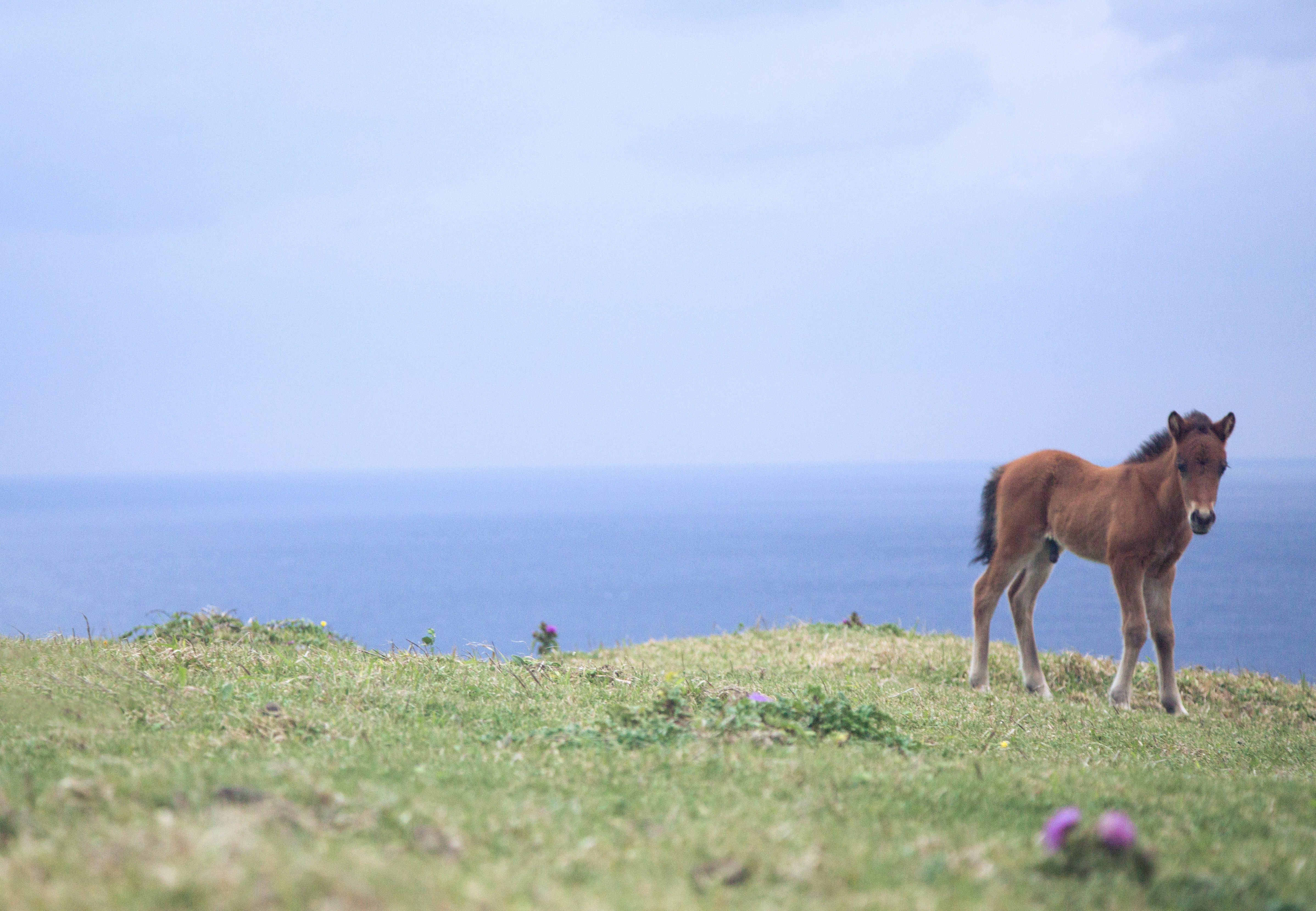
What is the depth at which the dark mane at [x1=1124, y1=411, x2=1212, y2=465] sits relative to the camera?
11.2m

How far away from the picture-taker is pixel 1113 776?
628 centimetres

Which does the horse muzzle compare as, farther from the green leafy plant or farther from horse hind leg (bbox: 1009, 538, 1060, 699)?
the green leafy plant

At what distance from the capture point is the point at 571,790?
16.2ft

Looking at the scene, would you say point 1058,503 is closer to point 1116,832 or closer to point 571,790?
point 1116,832

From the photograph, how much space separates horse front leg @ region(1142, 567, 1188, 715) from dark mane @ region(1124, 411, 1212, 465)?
139 cm

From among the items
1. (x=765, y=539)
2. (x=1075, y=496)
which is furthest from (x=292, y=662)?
(x=765, y=539)

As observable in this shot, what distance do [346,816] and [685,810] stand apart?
155 cm

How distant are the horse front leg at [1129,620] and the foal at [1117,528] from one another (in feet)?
0.04

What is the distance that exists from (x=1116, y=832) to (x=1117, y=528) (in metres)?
8.63

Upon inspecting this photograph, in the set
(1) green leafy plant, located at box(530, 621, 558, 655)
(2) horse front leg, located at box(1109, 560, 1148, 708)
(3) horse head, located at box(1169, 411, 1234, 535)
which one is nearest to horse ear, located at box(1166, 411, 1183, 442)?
(3) horse head, located at box(1169, 411, 1234, 535)

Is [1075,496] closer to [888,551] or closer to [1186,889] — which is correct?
[1186,889]

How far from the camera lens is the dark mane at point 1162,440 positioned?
11.2m

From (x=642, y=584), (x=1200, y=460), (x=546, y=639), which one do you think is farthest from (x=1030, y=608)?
(x=642, y=584)

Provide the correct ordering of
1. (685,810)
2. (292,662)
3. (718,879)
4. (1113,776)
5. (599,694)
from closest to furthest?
(718,879) < (685,810) < (1113,776) < (599,694) < (292,662)
